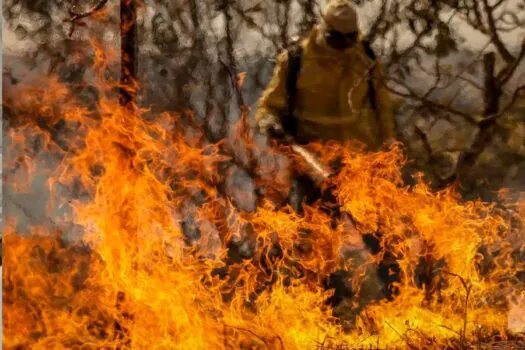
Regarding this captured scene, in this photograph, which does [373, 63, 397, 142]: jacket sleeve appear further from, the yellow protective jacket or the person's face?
the person's face

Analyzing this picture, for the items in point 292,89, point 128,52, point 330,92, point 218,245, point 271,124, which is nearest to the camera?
point 128,52

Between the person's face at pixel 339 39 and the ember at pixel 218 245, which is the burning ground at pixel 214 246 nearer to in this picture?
the ember at pixel 218 245

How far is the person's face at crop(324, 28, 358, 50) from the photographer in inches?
213

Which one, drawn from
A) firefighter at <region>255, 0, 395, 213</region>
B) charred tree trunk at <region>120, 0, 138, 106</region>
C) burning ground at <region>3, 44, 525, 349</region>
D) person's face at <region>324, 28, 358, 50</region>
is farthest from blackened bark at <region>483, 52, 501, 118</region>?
charred tree trunk at <region>120, 0, 138, 106</region>

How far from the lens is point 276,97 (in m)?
5.39

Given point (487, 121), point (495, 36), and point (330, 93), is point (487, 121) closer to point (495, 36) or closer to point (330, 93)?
point (495, 36)

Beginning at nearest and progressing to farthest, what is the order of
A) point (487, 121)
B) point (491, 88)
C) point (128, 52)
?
point (128, 52), point (491, 88), point (487, 121)

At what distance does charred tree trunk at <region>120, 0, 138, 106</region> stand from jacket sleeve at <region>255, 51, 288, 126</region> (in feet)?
3.11

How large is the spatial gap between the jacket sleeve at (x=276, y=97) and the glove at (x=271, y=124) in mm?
17

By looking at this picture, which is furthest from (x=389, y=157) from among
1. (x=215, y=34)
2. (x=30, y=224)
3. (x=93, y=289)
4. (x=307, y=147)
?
(x=30, y=224)

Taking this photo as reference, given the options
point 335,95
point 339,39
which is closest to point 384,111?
point 335,95

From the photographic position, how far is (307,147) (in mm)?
5441

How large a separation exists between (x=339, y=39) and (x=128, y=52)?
1530mm

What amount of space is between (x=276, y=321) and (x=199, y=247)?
1888mm
